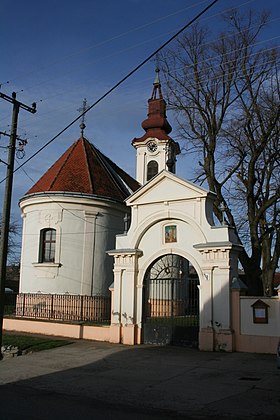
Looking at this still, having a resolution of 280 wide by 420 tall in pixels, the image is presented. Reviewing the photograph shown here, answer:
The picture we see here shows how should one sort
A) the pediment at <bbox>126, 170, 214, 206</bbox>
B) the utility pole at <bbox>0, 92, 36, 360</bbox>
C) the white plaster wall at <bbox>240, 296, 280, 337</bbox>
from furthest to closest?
the pediment at <bbox>126, 170, 214, 206</bbox>
the utility pole at <bbox>0, 92, 36, 360</bbox>
the white plaster wall at <bbox>240, 296, 280, 337</bbox>

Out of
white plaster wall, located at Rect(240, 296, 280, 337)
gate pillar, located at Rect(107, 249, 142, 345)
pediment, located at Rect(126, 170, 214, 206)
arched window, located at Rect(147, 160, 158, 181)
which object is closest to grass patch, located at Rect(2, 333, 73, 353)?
gate pillar, located at Rect(107, 249, 142, 345)

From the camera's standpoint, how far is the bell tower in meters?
35.1

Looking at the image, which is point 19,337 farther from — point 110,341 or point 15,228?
point 15,228

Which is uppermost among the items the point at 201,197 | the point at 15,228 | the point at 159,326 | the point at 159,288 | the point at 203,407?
the point at 15,228

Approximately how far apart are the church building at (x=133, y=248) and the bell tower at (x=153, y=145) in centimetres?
305

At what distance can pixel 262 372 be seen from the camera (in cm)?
1228

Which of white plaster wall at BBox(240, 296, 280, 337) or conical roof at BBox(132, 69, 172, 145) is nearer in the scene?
white plaster wall at BBox(240, 296, 280, 337)

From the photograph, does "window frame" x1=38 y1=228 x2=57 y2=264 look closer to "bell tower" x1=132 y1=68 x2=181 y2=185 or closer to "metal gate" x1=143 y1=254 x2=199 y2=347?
"metal gate" x1=143 y1=254 x2=199 y2=347

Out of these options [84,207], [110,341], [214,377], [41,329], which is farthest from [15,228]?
[214,377]

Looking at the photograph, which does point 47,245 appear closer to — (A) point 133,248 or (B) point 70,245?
(B) point 70,245

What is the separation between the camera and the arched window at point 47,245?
87.7ft

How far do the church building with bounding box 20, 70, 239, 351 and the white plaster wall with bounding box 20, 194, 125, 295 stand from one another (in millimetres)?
53

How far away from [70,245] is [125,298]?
27.9 ft

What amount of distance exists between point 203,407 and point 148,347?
27.8 feet
